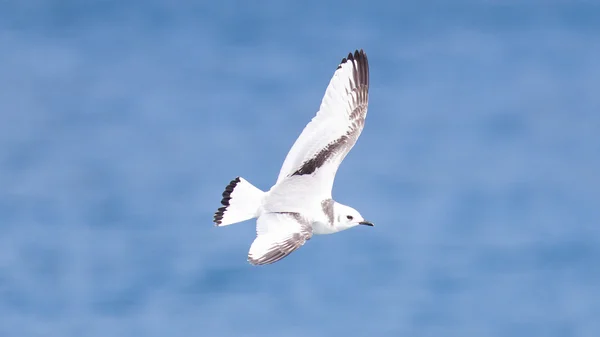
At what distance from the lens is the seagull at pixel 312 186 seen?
445 inches

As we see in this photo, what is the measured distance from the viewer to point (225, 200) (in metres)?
11.8

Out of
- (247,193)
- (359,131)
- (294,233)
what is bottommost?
(294,233)

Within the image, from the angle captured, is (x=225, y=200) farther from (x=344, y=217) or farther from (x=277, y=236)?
(x=344, y=217)

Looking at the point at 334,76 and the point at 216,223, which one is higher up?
the point at 334,76

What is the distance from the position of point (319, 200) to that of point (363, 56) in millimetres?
1751

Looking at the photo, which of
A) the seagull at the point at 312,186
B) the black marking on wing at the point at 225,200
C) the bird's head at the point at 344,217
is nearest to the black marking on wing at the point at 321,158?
the seagull at the point at 312,186

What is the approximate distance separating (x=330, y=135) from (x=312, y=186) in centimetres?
65

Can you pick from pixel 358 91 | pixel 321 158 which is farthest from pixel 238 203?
pixel 358 91

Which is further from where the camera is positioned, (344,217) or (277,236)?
(344,217)

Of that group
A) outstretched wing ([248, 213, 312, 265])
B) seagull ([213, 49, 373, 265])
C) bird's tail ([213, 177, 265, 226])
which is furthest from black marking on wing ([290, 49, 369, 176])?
outstretched wing ([248, 213, 312, 265])

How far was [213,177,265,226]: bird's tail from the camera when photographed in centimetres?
1162

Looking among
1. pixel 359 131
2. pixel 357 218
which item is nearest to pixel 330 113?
pixel 359 131

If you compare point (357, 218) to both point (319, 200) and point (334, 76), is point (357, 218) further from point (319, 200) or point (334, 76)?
point (334, 76)

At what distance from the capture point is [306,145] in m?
12.2
